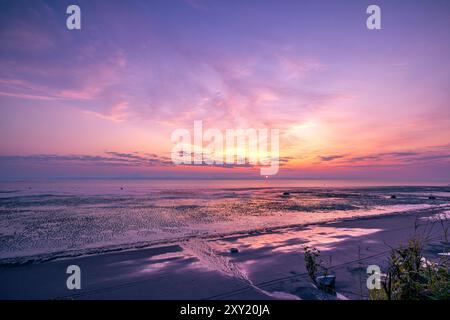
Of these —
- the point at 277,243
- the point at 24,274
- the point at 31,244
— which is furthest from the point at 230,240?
the point at 31,244

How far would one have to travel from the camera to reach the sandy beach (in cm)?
661

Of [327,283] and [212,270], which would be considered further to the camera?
[212,270]

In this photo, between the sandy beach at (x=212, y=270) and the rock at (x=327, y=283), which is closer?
the rock at (x=327, y=283)

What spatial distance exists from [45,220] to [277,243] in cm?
1619

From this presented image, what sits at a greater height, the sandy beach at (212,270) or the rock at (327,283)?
the rock at (327,283)

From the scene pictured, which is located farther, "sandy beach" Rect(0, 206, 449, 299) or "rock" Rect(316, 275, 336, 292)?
"sandy beach" Rect(0, 206, 449, 299)

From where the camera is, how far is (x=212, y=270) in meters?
8.22

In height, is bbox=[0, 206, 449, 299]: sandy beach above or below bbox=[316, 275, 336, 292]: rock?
below

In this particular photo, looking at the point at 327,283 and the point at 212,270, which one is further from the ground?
the point at 327,283

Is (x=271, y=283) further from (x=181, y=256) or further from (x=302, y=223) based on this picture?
(x=302, y=223)

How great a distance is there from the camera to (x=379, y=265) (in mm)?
8508

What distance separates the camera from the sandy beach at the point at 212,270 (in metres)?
6.61
